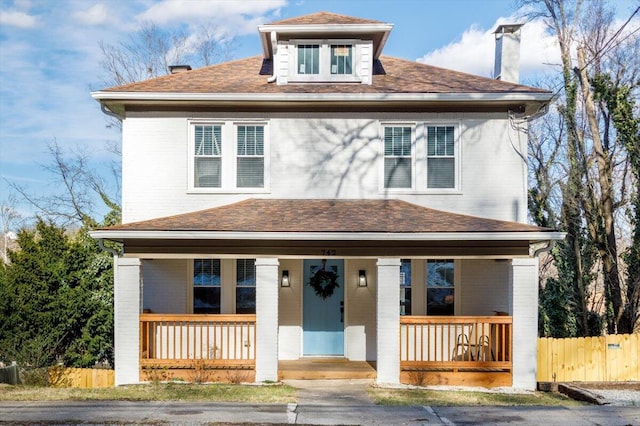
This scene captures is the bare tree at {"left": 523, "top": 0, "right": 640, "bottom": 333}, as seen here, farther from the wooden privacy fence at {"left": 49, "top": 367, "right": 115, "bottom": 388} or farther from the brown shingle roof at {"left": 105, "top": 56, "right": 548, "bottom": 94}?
the wooden privacy fence at {"left": 49, "top": 367, "right": 115, "bottom": 388}

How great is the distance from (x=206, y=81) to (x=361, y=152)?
157 inches

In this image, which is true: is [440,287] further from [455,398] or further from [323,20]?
[323,20]

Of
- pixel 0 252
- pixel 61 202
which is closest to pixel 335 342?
pixel 61 202

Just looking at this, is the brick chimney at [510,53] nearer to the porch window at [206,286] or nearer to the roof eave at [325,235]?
the roof eave at [325,235]

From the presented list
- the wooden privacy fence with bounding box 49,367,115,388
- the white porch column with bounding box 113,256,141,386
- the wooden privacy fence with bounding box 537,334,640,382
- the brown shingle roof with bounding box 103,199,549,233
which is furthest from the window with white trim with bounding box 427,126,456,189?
the wooden privacy fence with bounding box 49,367,115,388

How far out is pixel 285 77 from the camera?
43.9 feet

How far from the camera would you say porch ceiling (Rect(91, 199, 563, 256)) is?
10883mm

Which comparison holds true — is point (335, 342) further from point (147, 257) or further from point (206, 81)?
point (206, 81)

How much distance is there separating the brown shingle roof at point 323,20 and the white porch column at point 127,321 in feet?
20.8

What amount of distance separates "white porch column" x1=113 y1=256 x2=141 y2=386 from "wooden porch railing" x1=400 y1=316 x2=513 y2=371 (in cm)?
512

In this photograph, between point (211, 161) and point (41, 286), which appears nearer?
point (211, 161)

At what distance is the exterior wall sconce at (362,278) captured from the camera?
13.0 meters

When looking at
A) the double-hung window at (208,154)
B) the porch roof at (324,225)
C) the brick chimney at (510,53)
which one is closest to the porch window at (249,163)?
the double-hung window at (208,154)

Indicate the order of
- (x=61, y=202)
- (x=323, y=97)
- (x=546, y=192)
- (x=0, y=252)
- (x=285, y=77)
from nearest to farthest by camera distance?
(x=323, y=97), (x=285, y=77), (x=546, y=192), (x=61, y=202), (x=0, y=252)
